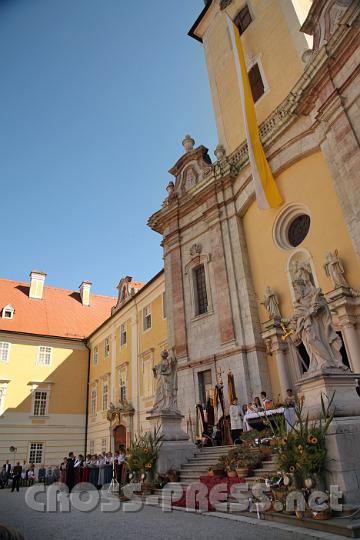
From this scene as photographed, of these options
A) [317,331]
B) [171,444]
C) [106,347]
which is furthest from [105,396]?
[317,331]

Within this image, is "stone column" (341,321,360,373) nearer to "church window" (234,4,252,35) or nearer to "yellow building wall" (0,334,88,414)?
"church window" (234,4,252,35)

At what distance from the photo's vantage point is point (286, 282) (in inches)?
621

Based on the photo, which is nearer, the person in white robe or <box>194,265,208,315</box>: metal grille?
the person in white robe

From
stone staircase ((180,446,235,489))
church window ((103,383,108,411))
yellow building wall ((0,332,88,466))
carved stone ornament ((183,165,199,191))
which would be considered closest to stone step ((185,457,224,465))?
stone staircase ((180,446,235,489))

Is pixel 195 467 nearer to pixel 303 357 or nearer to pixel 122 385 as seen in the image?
pixel 303 357

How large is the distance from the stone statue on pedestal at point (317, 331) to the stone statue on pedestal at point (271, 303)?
22.7 feet

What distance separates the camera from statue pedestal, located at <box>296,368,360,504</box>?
21.0 ft

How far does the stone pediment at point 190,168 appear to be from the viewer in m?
22.4

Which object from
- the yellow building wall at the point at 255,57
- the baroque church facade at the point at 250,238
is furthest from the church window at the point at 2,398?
the yellow building wall at the point at 255,57

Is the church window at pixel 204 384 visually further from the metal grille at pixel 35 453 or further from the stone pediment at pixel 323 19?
the metal grille at pixel 35 453

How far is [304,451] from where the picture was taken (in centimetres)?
661

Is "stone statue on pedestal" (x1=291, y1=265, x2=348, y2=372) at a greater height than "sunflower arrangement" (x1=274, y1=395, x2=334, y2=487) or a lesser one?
greater

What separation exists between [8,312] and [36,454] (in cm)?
1208

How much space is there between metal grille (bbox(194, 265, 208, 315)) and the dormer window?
71.3 feet
